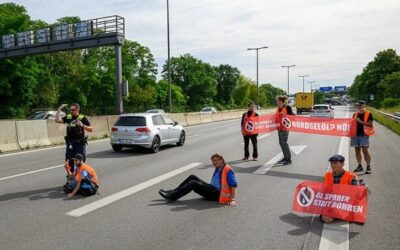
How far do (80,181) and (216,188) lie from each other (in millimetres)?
2527

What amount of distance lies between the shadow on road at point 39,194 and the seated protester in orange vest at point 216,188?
206cm

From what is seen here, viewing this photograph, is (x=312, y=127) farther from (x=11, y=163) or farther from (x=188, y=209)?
(x=11, y=163)

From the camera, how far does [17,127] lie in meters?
16.1

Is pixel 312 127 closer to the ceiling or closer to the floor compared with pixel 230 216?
closer to the ceiling

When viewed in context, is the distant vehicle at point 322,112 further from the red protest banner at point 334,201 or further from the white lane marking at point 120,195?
the red protest banner at point 334,201

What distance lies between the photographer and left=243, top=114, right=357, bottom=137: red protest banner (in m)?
11.5

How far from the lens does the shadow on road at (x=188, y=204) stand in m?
6.99

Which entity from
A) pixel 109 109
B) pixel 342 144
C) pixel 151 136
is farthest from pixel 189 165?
pixel 109 109

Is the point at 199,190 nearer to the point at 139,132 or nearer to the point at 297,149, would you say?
the point at 139,132

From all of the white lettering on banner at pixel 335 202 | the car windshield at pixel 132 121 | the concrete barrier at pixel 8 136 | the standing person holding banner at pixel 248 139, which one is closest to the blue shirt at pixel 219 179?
the white lettering on banner at pixel 335 202

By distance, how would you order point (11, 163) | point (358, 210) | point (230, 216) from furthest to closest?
point (11, 163) → point (230, 216) → point (358, 210)

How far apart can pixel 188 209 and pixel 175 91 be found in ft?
244

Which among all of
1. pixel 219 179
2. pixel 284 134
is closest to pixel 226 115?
pixel 284 134

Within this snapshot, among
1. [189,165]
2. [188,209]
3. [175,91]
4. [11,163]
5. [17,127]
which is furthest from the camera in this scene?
[175,91]
